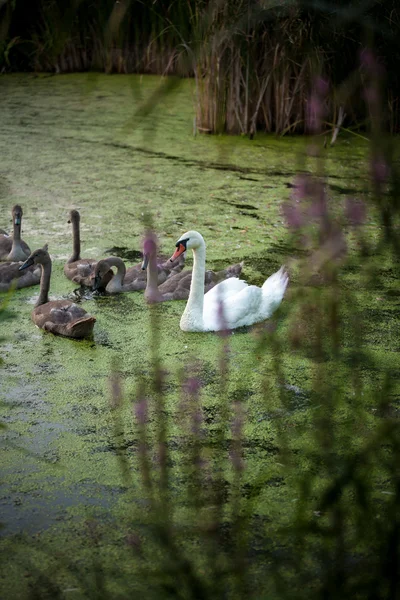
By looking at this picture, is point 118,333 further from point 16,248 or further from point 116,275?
point 16,248

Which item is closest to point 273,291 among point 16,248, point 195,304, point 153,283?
point 195,304

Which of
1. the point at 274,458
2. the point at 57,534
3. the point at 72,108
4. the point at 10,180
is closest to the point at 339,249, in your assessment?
the point at 57,534

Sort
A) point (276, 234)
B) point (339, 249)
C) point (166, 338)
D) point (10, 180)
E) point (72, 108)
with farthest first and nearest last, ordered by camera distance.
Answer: point (72, 108) < point (10, 180) < point (276, 234) < point (166, 338) < point (339, 249)

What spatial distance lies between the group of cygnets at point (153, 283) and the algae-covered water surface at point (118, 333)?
6 centimetres

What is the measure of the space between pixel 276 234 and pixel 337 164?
1.55 meters

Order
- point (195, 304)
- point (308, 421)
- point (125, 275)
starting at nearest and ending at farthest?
point (308, 421) < point (195, 304) < point (125, 275)

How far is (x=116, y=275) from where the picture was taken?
13.6ft

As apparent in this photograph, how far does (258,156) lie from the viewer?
648 cm

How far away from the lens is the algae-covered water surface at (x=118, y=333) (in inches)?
90.5

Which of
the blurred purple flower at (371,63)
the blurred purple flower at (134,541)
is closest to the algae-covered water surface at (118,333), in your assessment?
the blurred purple flower at (134,541)

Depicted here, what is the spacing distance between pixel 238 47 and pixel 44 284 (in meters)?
3.19

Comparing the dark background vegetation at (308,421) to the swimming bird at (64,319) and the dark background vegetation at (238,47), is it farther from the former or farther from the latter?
the swimming bird at (64,319)

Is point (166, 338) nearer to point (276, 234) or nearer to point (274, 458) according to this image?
point (274, 458)

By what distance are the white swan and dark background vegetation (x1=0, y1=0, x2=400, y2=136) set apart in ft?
2.59
